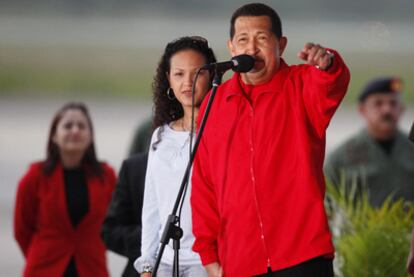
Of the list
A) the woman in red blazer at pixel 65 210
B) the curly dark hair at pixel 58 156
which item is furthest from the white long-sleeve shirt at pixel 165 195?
the curly dark hair at pixel 58 156

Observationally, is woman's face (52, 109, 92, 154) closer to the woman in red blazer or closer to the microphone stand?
the woman in red blazer

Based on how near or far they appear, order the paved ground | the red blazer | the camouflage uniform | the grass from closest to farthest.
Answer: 1. the red blazer
2. the camouflage uniform
3. the paved ground
4. the grass

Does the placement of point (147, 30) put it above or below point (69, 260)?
above

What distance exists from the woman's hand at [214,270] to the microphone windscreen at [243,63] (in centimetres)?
62

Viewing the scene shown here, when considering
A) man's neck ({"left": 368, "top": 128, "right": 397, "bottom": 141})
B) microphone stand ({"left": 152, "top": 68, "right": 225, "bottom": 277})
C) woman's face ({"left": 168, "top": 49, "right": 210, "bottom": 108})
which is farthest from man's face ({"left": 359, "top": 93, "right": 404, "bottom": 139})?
microphone stand ({"left": 152, "top": 68, "right": 225, "bottom": 277})

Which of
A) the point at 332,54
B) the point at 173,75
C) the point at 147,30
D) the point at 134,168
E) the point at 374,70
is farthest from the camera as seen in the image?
the point at 147,30

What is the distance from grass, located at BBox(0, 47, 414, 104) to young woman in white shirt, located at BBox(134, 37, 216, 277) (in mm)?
8519

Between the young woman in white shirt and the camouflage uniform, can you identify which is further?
the camouflage uniform

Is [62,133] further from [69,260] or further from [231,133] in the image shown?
[231,133]

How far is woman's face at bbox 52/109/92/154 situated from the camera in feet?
21.0

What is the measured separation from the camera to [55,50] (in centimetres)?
1411

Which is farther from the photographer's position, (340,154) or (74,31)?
(74,31)

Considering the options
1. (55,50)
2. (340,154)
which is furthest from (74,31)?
(340,154)

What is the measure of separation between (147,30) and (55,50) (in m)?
1.16
